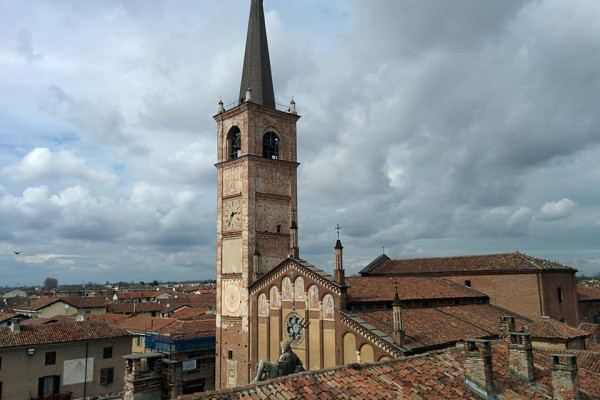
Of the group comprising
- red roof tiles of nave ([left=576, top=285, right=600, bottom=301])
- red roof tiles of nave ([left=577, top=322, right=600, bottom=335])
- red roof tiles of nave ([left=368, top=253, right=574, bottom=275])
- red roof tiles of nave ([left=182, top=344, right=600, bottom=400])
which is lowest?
red roof tiles of nave ([left=577, top=322, right=600, bottom=335])

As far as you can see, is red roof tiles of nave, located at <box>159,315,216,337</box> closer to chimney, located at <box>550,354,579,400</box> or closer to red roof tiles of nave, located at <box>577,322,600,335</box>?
red roof tiles of nave, located at <box>577,322,600,335</box>

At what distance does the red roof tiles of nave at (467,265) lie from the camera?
108ft

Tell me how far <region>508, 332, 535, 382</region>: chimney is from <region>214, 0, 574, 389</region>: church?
20.9ft

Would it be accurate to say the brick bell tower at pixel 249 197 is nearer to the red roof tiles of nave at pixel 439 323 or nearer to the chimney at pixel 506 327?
the red roof tiles of nave at pixel 439 323

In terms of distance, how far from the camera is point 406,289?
28.2m

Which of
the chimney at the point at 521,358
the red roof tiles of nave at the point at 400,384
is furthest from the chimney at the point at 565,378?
the chimney at the point at 521,358

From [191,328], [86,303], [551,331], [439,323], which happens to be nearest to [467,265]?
[551,331]

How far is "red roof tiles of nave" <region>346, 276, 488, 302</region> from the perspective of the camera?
25.6 m

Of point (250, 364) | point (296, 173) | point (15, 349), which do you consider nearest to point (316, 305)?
point (250, 364)

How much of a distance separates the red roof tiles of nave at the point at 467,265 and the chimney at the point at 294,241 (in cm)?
1321

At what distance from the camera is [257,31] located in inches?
1308

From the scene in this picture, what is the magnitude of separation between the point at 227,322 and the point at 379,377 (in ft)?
64.8

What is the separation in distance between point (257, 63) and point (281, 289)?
1602 centimetres

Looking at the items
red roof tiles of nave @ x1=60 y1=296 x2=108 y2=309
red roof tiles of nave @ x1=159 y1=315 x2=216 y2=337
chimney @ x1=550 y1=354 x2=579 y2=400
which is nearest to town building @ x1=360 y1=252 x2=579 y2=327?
red roof tiles of nave @ x1=159 y1=315 x2=216 y2=337
